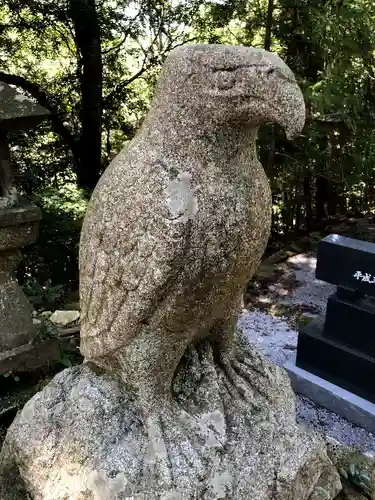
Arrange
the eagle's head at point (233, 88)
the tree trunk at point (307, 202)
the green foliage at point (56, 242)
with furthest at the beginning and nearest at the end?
the tree trunk at point (307, 202) → the green foliage at point (56, 242) → the eagle's head at point (233, 88)

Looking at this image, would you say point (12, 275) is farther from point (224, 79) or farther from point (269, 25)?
point (269, 25)

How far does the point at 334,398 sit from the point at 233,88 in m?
2.46

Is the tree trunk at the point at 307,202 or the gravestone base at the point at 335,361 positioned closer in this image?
the gravestone base at the point at 335,361

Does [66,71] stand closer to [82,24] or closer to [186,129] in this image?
[82,24]

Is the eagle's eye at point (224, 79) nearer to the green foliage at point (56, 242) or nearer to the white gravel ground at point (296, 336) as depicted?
the white gravel ground at point (296, 336)

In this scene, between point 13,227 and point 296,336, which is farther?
point 296,336

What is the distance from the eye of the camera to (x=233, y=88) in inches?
50.5

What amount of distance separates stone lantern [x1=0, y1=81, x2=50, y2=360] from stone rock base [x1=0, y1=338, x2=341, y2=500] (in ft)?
3.36

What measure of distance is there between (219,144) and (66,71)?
14.9 ft

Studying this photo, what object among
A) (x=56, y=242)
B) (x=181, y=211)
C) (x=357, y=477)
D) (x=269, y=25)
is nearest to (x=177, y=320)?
(x=181, y=211)

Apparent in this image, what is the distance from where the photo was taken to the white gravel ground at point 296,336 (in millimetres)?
3023

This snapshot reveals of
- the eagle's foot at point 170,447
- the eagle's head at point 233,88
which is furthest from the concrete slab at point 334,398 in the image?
the eagle's head at point 233,88

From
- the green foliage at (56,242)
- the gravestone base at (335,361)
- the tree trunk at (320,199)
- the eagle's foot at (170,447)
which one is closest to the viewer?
the eagle's foot at (170,447)

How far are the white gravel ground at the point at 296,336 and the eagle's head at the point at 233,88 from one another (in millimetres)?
2235
